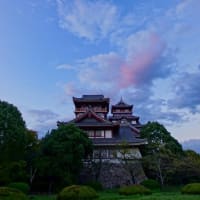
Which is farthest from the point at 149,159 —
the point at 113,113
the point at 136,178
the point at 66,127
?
the point at 113,113

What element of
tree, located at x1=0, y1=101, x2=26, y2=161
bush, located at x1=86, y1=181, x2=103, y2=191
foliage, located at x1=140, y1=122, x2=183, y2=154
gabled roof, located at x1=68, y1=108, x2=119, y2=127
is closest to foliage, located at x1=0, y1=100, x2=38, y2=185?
tree, located at x1=0, y1=101, x2=26, y2=161

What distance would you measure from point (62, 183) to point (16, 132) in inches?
253

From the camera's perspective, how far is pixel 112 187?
32.5 metres

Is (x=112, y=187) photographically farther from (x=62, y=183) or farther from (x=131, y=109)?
(x=131, y=109)

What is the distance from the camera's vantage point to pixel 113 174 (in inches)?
1309

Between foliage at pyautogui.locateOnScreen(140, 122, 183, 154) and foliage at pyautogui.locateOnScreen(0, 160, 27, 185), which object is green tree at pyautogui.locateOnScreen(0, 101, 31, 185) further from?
foliage at pyautogui.locateOnScreen(140, 122, 183, 154)

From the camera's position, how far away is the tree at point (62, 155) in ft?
89.8

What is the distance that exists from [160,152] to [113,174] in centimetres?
559

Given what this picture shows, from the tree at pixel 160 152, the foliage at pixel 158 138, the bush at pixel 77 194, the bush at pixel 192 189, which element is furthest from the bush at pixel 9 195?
the foliage at pixel 158 138

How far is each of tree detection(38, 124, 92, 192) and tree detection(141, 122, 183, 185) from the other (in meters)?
7.57

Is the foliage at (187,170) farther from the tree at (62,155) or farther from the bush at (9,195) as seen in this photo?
the bush at (9,195)

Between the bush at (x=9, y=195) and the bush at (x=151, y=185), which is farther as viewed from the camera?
the bush at (x=151, y=185)

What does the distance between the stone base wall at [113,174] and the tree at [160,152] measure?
135cm

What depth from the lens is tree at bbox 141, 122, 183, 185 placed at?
31531 millimetres
